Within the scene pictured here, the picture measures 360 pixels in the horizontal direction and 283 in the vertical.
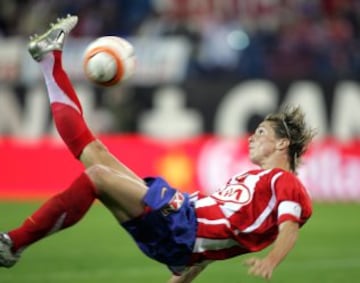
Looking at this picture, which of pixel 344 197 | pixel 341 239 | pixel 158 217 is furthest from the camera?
pixel 344 197

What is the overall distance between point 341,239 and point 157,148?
470 cm

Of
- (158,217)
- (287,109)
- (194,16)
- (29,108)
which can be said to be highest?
(194,16)

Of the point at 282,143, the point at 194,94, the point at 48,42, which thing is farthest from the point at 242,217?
the point at 194,94

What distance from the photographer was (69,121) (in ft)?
21.5

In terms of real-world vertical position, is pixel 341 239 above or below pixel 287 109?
below

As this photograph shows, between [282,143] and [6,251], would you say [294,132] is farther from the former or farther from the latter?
[6,251]

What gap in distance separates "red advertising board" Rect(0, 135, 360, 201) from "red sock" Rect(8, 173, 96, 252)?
912cm

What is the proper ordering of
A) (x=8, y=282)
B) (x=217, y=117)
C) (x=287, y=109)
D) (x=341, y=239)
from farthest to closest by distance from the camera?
(x=217, y=117) < (x=341, y=239) < (x=8, y=282) < (x=287, y=109)

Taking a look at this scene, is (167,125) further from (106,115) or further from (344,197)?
(344,197)

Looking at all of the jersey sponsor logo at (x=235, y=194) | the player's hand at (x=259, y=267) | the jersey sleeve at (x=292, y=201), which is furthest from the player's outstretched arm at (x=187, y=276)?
the player's hand at (x=259, y=267)

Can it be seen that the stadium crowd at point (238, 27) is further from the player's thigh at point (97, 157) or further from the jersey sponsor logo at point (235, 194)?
the player's thigh at point (97, 157)

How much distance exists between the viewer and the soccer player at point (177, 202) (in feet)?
20.4

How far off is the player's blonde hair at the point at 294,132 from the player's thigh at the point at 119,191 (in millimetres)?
1178

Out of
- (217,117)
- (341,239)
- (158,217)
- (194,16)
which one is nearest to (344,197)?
(217,117)
